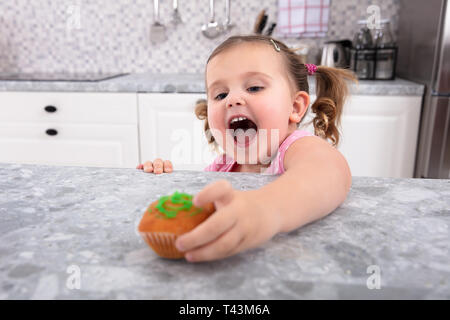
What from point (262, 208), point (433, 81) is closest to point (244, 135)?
point (262, 208)

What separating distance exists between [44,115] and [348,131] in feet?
4.94

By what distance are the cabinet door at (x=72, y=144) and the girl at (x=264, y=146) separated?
0.78 m

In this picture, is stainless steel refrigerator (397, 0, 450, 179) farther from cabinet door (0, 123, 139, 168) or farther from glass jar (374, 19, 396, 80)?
cabinet door (0, 123, 139, 168)

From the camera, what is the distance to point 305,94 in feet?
3.15

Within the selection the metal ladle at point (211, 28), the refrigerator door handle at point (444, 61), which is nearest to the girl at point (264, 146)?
the refrigerator door handle at point (444, 61)

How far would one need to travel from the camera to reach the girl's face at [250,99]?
0.81m

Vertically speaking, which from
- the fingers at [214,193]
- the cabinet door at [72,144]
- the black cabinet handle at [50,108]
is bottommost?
the cabinet door at [72,144]

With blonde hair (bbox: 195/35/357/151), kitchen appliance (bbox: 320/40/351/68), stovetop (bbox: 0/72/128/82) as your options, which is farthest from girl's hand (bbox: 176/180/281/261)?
kitchen appliance (bbox: 320/40/351/68)

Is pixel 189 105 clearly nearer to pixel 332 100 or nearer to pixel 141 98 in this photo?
pixel 141 98

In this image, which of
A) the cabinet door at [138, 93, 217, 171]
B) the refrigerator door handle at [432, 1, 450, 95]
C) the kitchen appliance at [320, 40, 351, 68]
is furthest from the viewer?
the kitchen appliance at [320, 40, 351, 68]

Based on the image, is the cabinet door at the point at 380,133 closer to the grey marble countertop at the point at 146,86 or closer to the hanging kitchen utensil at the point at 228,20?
the grey marble countertop at the point at 146,86

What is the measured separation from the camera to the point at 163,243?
0.33 meters

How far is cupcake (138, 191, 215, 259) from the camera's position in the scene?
332mm

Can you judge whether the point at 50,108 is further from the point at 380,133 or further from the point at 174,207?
the point at 174,207
